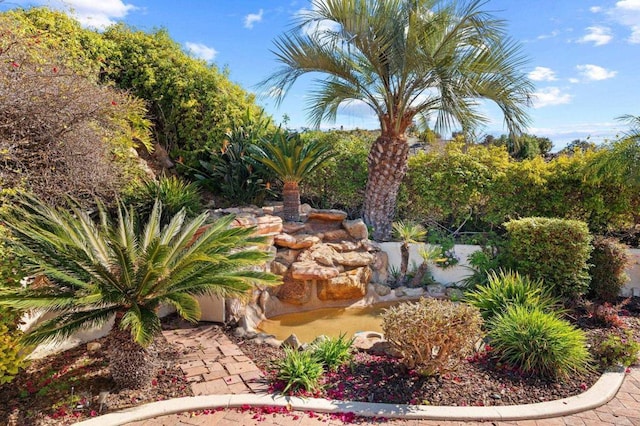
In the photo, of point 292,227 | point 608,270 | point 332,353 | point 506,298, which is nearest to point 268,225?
point 292,227

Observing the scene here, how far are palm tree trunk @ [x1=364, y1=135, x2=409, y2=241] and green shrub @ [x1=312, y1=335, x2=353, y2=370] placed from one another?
4.39 metres

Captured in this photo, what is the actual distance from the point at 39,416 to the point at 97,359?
110 cm

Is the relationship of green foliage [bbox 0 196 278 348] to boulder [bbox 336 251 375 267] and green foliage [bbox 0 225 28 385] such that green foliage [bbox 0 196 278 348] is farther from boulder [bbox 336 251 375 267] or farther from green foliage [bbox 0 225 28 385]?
boulder [bbox 336 251 375 267]

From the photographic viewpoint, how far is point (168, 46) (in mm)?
9992

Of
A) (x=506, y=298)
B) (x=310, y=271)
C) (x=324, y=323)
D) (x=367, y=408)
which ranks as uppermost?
(x=310, y=271)

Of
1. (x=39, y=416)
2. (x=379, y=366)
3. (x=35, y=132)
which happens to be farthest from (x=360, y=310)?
(x=35, y=132)

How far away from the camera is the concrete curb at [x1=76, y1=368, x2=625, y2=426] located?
3.37 meters

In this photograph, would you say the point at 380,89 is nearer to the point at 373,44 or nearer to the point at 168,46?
the point at 373,44

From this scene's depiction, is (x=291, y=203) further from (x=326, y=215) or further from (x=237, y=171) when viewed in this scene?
(x=237, y=171)

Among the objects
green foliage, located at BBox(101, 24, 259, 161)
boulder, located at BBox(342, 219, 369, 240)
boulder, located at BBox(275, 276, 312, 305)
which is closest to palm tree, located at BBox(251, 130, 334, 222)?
boulder, located at BBox(342, 219, 369, 240)

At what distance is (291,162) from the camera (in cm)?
752

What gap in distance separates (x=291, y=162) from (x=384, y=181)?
226cm

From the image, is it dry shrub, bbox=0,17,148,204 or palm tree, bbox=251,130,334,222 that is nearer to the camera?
dry shrub, bbox=0,17,148,204

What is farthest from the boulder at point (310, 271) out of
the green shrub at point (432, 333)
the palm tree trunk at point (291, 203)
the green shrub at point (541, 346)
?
the green shrub at point (541, 346)
